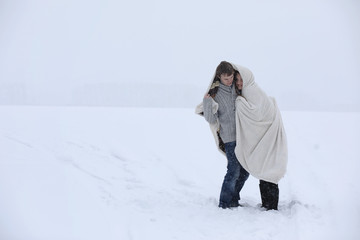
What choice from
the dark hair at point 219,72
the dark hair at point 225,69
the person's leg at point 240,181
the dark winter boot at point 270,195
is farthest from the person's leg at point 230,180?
the dark hair at point 225,69

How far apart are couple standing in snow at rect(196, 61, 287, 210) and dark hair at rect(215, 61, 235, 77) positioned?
0.05m

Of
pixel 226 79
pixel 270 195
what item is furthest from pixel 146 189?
pixel 226 79

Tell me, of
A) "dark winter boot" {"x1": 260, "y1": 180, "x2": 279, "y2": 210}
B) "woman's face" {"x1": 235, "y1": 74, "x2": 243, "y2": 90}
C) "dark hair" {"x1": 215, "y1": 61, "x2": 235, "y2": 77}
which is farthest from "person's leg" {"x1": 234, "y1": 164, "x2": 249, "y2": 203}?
"dark hair" {"x1": 215, "y1": 61, "x2": 235, "y2": 77}

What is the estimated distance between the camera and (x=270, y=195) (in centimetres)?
422

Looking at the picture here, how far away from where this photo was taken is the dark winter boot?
4184 millimetres

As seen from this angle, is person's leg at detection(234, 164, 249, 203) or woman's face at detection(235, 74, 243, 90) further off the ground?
woman's face at detection(235, 74, 243, 90)

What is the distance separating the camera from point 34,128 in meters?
8.17

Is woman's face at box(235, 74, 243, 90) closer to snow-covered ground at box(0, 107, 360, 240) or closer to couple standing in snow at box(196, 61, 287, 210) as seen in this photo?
couple standing in snow at box(196, 61, 287, 210)

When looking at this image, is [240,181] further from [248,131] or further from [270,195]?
[248,131]

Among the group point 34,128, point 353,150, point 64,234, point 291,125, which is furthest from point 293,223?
point 291,125

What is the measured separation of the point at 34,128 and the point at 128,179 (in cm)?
390

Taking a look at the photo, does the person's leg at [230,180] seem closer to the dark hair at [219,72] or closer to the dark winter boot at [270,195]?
the dark winter boot at [270,195]

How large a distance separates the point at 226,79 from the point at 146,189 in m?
1.83

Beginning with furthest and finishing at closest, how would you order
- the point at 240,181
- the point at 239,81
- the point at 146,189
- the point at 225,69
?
the point at 146,189 < the point at 240,181 < the point at 239,81 < the point at 225,69
